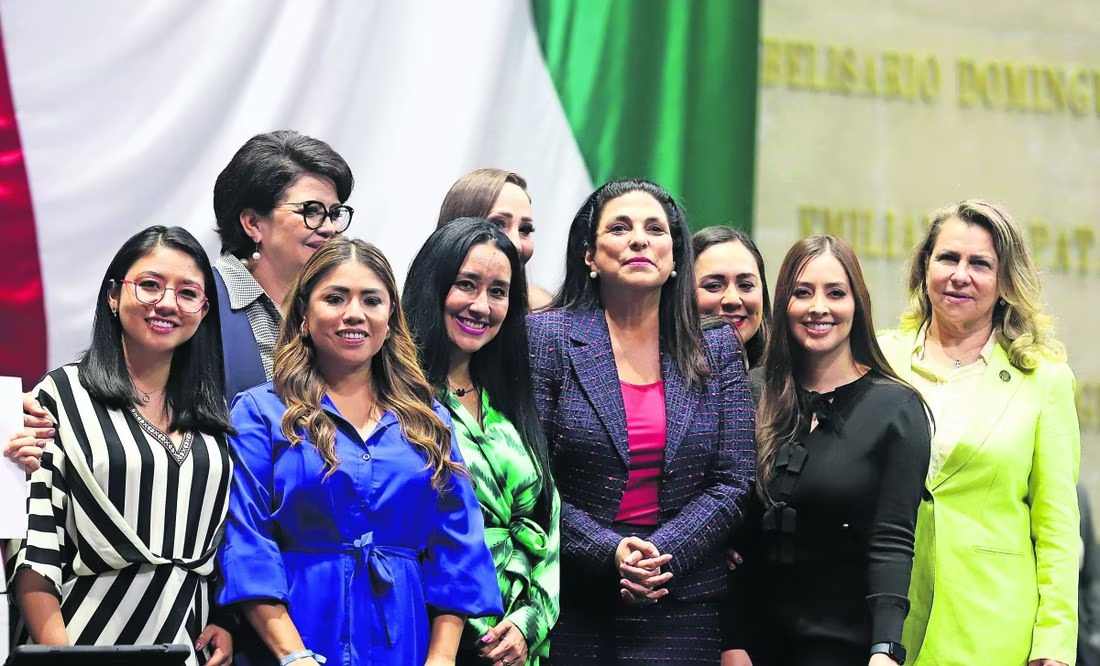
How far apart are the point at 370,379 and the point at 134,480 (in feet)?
1.98

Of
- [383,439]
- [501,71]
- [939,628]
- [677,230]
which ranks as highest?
[501,71]

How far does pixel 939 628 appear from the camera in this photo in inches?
179

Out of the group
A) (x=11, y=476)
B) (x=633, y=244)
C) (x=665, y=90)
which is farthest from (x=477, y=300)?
(x=665, y=90)

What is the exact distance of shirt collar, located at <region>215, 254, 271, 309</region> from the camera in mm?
4230

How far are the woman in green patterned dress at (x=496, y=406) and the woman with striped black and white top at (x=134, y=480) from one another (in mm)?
577

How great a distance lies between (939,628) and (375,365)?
5.60ft

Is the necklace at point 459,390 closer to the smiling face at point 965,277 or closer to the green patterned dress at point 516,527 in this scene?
the green patterned dress at point 516,527

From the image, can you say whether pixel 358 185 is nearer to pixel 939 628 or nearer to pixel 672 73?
pixel 672 73

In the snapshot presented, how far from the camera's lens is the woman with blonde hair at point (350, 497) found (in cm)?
366

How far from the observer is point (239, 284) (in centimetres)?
427

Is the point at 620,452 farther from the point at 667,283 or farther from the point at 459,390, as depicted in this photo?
the point at 667,283

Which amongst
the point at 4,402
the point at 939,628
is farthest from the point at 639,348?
the point at 4,402

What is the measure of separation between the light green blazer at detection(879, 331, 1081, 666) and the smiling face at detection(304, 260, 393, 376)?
62.5 inches

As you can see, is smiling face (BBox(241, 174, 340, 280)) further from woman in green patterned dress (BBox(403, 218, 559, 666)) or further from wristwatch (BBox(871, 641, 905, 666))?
wristwatch (BBox(871, 641, 905, 666))
